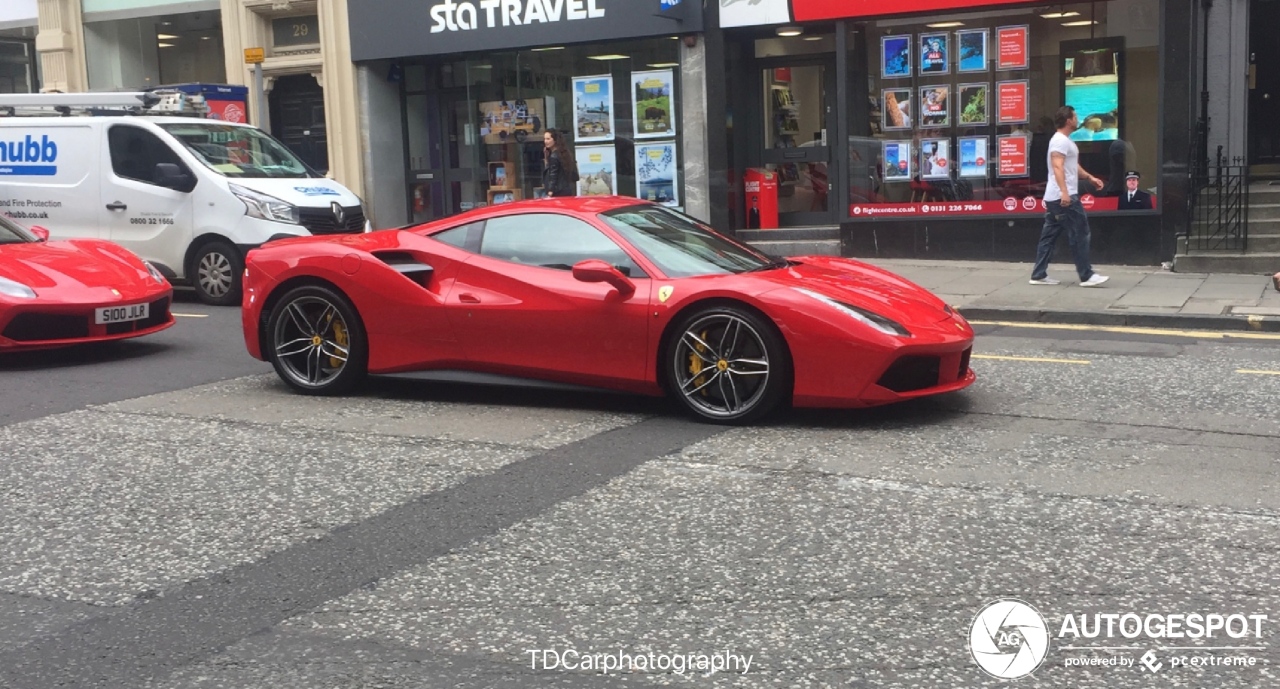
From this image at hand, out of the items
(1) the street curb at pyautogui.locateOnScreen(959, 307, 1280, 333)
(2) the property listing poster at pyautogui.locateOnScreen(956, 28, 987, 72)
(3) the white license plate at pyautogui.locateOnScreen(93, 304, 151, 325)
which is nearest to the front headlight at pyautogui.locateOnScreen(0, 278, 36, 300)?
(3) the white license plate at pyautogui.locateOnScreen(93, 304, 151, 325)

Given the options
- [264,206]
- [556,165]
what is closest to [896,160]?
[556,165]

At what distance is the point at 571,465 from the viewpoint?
20.0ft

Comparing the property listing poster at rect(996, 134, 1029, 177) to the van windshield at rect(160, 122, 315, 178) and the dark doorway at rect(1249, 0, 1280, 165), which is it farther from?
the van windshield at rect(160, 122, 315, 178)

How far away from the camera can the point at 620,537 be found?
4.96 metres

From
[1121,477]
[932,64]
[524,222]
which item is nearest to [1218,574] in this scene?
[1121,477]

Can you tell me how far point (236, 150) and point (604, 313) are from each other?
823 centimetres

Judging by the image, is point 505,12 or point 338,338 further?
point 505,12

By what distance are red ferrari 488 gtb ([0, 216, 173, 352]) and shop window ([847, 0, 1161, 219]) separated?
9.45 meters

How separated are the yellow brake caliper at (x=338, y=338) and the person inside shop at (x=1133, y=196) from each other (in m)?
10.4

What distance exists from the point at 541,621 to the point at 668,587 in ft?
1.66

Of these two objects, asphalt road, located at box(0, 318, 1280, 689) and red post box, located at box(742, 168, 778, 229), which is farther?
red post box, located at box(742, 168, 778, 229)

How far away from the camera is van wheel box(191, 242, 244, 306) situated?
13094 mm

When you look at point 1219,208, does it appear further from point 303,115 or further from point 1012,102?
point 303,115

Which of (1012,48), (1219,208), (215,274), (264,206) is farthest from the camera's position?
(1012,48)
